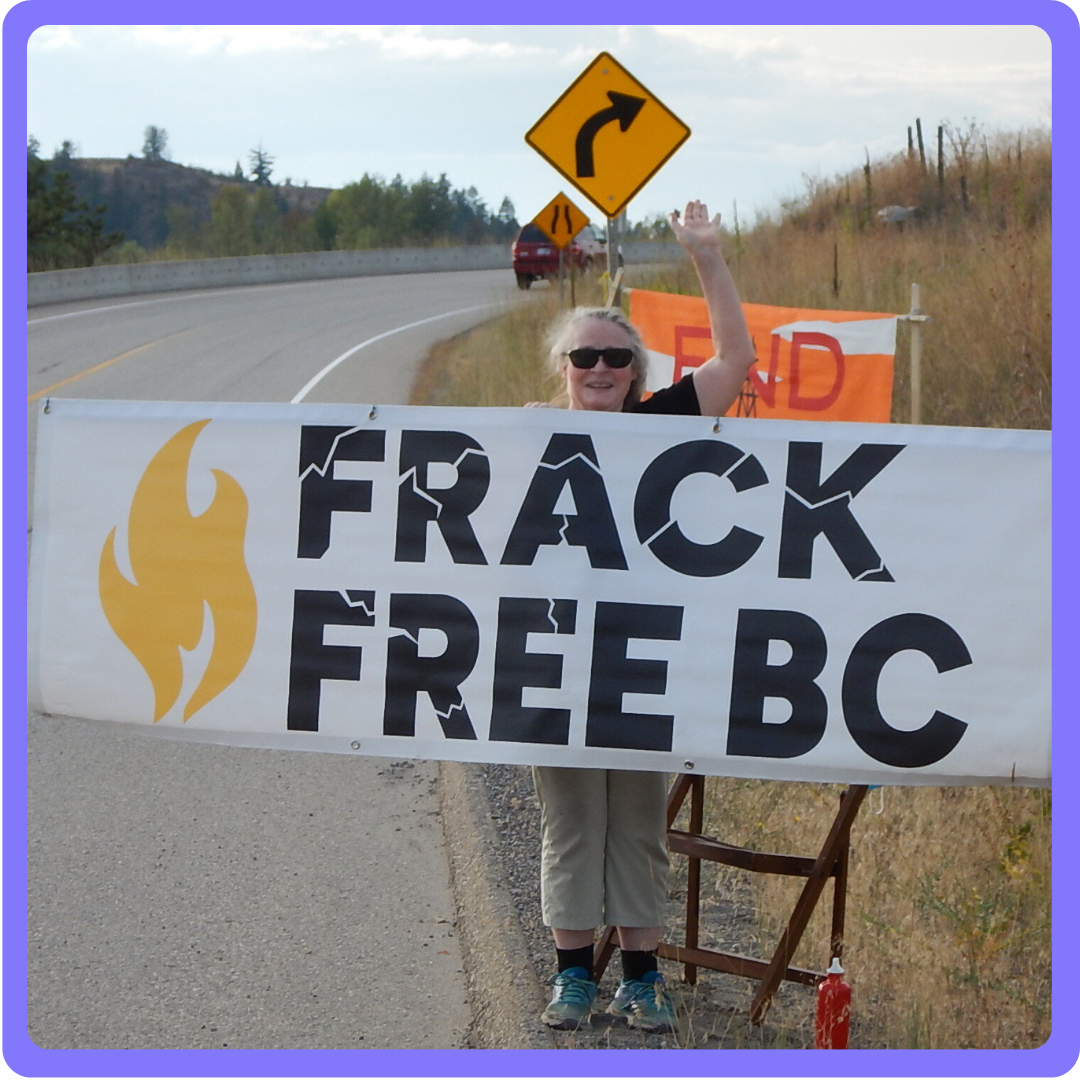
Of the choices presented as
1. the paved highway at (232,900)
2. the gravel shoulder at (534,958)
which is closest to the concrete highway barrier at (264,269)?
the paved highway at (232,900)

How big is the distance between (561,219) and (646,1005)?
1769cm

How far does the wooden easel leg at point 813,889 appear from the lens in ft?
11.9

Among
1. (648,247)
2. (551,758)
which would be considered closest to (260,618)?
(551,758)

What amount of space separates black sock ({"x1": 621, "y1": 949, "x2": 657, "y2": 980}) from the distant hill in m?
122

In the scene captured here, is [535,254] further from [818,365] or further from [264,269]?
[818,365]

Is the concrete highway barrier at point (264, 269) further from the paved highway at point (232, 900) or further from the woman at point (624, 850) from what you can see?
the woman at point (624, 850)

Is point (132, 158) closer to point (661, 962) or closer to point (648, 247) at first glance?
point (648, 247)

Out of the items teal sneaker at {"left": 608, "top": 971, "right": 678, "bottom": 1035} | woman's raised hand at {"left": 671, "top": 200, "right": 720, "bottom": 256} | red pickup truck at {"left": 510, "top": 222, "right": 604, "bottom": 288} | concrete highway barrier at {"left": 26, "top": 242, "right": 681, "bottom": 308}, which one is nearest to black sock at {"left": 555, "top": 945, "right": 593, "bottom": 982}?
teal sneaker at {"left": 608, "top": 971, "right": 678, "bottom": 1035}

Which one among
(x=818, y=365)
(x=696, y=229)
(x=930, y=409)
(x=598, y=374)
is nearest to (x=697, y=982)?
(x=598, y=374)

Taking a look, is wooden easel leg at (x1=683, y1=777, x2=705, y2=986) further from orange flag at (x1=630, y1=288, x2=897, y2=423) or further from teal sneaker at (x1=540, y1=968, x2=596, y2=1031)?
orange flag at (x1=630, y1=288, x2=897, y2=423)

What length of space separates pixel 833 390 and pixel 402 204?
3070 inches

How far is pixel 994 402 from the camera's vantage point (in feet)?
39.4

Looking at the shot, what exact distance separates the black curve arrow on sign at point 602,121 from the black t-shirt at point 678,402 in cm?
629

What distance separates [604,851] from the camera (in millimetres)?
3729
